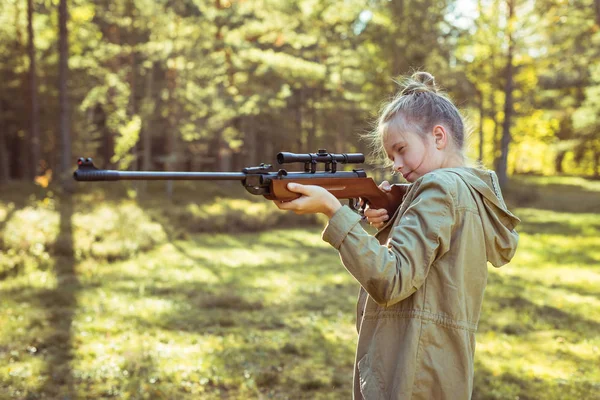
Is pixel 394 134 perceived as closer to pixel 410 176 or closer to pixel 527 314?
pixel 410 176

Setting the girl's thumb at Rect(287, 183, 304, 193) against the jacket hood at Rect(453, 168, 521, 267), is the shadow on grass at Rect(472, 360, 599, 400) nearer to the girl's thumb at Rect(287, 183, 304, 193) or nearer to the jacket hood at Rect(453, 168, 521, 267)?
the jacket hood at Rect(453, 168, 521, 267)

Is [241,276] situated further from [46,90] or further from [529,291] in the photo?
[46,90]

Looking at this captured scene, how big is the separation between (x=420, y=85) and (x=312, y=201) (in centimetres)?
76

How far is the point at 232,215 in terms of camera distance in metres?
17.2

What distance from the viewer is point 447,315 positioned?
88.1 inches

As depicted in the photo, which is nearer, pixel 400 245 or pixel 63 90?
pixel 400 245

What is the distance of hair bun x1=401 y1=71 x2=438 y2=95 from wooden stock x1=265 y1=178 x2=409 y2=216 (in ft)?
1.50

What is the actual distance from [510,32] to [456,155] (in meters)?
24.4

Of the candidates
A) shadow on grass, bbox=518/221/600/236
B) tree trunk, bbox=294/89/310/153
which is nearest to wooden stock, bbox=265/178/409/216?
shadow on grass, bbox=518/221/600/236

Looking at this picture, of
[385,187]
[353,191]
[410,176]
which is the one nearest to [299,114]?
[385,187]

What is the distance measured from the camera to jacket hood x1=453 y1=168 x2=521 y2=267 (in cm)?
234

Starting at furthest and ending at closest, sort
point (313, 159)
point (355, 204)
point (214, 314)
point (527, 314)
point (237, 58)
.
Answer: point (237, 58)
point (527, 314)
point (214, 314)
point (355, 204)
point (313, 159)

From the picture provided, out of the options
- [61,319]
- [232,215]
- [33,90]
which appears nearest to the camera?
[61,319]

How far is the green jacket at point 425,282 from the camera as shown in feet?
6.77
